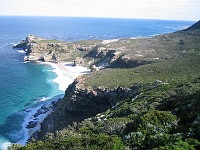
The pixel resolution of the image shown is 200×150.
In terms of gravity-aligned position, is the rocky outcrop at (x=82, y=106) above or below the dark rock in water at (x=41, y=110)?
above

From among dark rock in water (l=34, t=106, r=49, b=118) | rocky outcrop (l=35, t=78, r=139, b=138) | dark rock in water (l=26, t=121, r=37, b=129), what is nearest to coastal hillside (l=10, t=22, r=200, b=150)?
rocky outcrop (l=35, t=78, r=139, b=138)

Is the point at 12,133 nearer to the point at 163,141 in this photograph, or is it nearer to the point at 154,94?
the point at 154,94

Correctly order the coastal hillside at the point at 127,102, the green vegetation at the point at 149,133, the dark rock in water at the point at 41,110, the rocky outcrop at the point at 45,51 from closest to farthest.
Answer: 1. the green vegetation at the point at 149,133
2. the coastal hillside at the point at 127,102
3. the dark rock in water at the point at 41,110
4. the rocky outcrop at the point at 45,51

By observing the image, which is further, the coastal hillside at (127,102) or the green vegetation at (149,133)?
the coastal hillside at (127,102)

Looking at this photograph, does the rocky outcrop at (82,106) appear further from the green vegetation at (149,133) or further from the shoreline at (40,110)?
the green vegetation at (149,133)

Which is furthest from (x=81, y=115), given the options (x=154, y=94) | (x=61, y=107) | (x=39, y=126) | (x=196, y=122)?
(x=196, y=122)

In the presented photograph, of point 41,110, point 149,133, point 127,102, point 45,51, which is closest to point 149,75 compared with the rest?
point 127,102

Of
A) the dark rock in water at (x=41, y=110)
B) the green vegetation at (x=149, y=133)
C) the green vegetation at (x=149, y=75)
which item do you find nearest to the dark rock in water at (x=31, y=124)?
the dark rock in water at (x=41, y=110)
